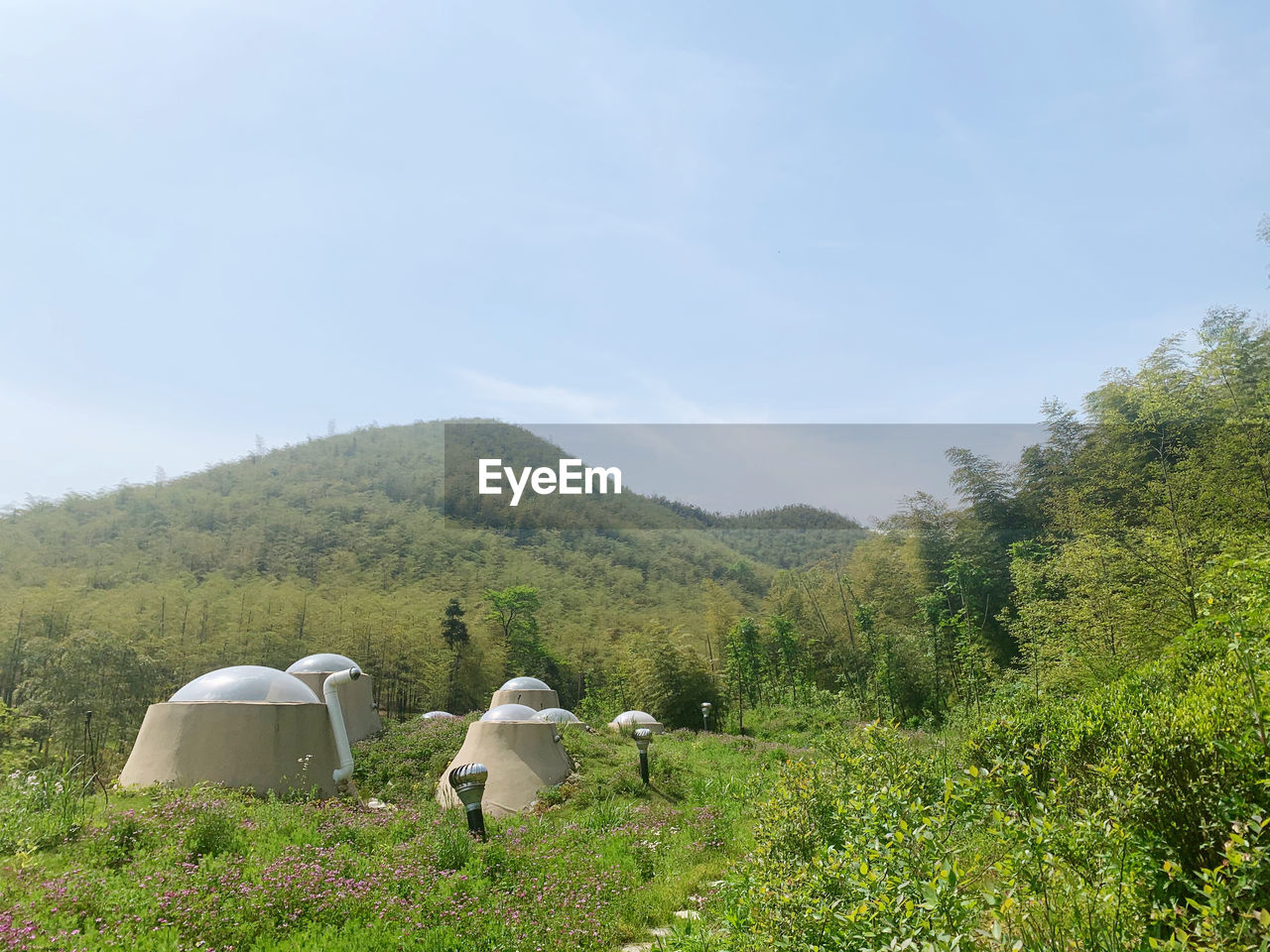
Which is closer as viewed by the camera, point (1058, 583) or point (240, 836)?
point (240, 836)

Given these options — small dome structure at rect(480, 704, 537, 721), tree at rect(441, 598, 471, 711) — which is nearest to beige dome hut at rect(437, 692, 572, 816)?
small dome structure at rect(480, 704, 537, 721)

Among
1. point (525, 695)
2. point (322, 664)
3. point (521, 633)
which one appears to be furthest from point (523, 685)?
point (521, 633)

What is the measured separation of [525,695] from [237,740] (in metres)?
10.3

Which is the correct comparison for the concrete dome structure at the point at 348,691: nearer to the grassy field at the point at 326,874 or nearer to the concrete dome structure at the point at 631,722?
the concrete dome structure at the point at 631,722

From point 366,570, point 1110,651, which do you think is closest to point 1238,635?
point 1110,651

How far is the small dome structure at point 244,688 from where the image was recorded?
9.23 m

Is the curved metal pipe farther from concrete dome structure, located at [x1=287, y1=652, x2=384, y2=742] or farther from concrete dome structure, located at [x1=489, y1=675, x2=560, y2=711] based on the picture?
concrete dome structure, located at [x1=489, y1=675, x2=560, y2=711]

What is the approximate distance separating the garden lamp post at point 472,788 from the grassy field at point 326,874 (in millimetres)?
212

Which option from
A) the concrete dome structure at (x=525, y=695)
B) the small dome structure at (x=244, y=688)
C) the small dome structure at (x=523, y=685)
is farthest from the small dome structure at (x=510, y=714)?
the small dome structure at (x=523, y=685)

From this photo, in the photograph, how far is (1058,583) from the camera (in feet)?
52.8

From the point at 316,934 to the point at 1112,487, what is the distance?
60.8 ft

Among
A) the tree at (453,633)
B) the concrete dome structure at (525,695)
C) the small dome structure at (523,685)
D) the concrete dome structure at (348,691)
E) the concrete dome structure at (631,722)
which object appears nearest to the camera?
the concrete dome structure at (348,691)

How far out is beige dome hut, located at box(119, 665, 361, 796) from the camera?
8.66 metres

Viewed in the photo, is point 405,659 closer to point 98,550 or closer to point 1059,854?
point 98,550
